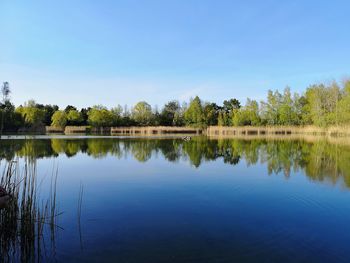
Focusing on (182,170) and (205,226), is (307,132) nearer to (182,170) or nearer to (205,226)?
(182,170)

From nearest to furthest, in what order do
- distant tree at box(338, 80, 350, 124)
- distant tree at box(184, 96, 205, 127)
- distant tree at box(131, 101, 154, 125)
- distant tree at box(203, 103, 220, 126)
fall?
distant tree at box(338, 80, 350, 124), distant tree at box(184, 96, 205, 127), distant tree at box(203, 103, 220, 126), distant tree at box(131, 101, 154, 125)

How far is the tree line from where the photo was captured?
44769 millimetres

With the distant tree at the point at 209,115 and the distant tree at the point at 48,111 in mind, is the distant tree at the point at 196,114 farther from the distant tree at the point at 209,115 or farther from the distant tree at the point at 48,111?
the distant tree at the point at 48,111

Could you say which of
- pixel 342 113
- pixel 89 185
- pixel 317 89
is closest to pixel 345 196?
pixel 89 185

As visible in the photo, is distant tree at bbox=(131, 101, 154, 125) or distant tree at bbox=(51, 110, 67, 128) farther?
distant tree at bbox=(131, 101, 154, 125)

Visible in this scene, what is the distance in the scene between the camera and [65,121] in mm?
61531

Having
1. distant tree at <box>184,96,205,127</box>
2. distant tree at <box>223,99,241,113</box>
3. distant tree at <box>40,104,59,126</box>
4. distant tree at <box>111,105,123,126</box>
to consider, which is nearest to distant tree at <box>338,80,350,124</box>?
distant tree at <box>184,96,205,127</box>

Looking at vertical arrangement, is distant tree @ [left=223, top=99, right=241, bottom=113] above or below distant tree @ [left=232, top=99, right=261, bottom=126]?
above

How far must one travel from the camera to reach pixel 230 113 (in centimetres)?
6088

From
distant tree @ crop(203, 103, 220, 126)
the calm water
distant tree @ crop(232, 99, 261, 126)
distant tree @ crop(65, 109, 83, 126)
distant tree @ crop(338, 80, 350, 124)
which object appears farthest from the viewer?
distant tree @ crop(65, 109, 83, 126)

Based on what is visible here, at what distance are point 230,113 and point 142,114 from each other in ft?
62.9

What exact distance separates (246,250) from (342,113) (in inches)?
1570

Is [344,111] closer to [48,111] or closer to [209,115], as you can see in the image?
[209,115]

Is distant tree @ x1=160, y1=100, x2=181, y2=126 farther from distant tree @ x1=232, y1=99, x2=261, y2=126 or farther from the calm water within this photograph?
the calm water
